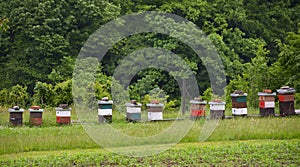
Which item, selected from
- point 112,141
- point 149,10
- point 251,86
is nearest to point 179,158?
point 112,141

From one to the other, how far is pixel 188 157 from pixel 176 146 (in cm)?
155

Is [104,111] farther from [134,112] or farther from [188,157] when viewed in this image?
[188,157]

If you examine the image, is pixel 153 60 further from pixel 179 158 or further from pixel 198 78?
pixel 179 158

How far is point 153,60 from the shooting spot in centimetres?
2808

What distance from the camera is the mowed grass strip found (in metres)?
9.96

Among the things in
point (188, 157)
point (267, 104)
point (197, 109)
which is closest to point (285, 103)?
point (267, 104)

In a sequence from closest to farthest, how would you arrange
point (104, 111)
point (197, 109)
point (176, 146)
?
1. point (176, 146)
2. point (104, 111)
3. point (197, 109)

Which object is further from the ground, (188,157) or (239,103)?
(239,103)

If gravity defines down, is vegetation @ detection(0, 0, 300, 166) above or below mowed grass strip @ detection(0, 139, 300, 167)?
above

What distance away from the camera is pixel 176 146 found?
39.4 feet

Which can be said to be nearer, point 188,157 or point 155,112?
point 188,157

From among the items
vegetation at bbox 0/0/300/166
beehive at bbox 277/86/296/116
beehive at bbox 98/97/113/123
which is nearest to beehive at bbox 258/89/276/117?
beehive at bbox 277/86/296/116

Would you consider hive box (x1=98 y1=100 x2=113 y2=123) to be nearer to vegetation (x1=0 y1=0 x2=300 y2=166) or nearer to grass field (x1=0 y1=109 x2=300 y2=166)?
grass field (x1=0 y1=109 x2=300 y2=166)

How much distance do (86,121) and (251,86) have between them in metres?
8.59
